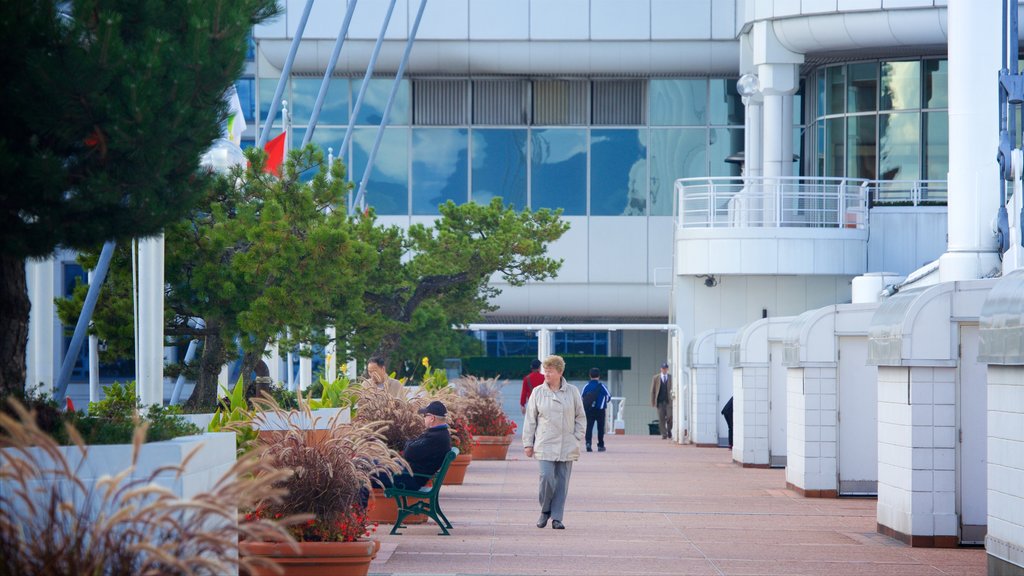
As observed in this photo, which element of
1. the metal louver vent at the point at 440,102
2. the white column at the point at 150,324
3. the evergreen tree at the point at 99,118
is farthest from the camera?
the metal louver vent at the point at 440,102

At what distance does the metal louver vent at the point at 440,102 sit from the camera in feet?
154

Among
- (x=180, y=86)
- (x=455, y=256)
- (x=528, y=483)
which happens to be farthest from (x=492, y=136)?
(x=180, y=86)

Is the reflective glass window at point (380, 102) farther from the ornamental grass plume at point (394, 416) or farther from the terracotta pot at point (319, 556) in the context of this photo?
the terracotta pot at point (319, 556)

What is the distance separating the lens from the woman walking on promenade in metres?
15.0

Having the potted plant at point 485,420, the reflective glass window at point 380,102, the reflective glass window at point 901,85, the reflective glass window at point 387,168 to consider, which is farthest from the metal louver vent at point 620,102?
the potted plant at point 485,420

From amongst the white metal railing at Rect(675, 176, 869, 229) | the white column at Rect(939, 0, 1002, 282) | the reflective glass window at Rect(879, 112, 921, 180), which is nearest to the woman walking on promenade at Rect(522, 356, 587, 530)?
the white column at Rect(939, 0, 1002, 282)

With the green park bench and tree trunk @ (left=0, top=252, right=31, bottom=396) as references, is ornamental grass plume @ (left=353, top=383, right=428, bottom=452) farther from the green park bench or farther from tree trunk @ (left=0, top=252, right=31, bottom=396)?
tree trunk @ (left=0, top=252, right=31, bottom=396)

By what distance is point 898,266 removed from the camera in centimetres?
3731

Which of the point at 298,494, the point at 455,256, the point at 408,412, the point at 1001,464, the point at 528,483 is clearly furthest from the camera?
the point at 455,256

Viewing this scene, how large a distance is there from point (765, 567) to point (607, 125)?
35342 millimetres

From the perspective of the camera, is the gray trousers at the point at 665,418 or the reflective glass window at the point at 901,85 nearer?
the gray trousers at the point at 665,418

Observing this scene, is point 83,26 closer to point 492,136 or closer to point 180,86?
point 180,86

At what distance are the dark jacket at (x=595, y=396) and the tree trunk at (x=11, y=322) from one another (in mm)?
22124

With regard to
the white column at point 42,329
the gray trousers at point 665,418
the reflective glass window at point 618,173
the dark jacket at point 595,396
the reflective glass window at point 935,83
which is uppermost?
the reflective glass window at point 935,83
